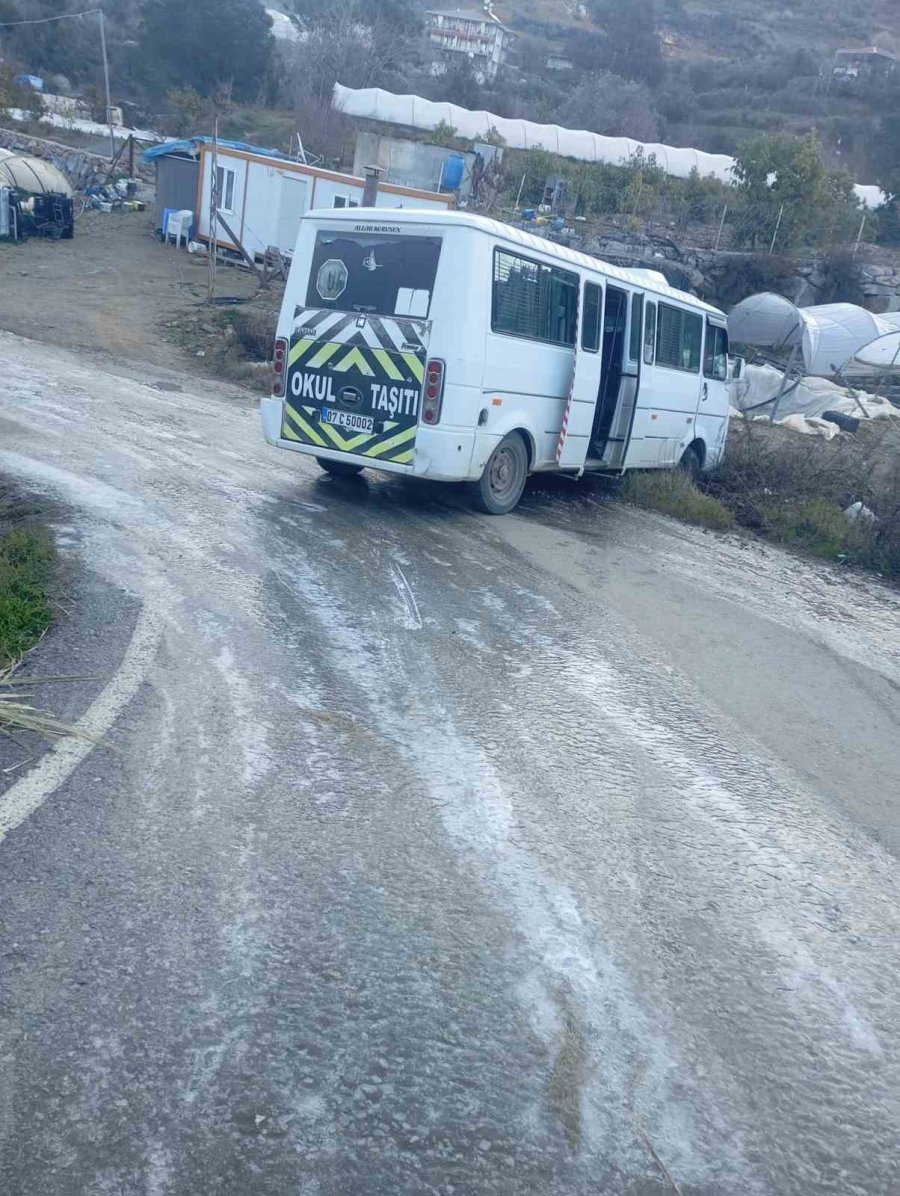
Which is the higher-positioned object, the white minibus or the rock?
the white minibus

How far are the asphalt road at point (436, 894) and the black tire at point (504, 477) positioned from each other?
2.29 meters

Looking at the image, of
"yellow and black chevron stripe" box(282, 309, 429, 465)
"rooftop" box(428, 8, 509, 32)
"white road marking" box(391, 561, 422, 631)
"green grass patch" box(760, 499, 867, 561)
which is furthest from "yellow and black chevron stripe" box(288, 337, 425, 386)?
"rooftop" box(428, 8, 509, 32)

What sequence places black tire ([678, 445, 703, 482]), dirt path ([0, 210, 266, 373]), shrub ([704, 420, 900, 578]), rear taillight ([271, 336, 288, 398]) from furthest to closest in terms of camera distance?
dirt path ([0, 210, 266, 373])
black tire ([678, 445, 703, 482])
shrub ([704, 420, 900, 578])
rear taillight ([271, 336, 288, 398])

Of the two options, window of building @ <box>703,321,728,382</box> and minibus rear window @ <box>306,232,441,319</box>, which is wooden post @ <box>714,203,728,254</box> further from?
minibus rear window @ <box>306,232,441,319</box>

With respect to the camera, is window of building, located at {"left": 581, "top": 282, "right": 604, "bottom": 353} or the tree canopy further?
the tree canopy

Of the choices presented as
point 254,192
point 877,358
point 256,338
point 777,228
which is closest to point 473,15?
point 777,228

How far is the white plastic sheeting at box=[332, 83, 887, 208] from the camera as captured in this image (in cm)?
4848

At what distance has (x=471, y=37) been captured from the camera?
89.9 metres

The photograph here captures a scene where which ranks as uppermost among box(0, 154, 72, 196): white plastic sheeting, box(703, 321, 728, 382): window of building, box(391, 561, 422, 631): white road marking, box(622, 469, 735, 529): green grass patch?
box(0, 154, 72, 196): white plastic sheeting

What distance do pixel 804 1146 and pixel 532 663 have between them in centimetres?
361

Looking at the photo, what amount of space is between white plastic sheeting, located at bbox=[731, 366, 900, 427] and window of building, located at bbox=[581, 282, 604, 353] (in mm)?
12274

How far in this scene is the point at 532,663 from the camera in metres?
6.36

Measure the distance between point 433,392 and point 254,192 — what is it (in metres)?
23.6

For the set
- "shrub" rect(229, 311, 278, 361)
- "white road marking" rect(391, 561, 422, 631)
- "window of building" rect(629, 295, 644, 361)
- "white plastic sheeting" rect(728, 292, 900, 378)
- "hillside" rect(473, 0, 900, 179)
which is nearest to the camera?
"white road marking" rect(391, 561, 422, 631)
